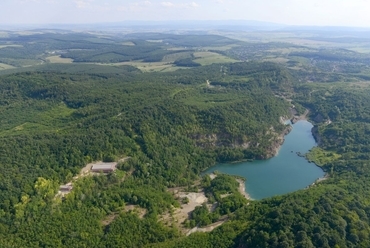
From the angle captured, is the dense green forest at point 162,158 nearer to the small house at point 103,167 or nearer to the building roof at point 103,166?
the small house at point 103,167

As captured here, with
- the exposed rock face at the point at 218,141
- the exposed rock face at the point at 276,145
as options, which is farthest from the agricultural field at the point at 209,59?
the exposed rock face at the point at 218,141

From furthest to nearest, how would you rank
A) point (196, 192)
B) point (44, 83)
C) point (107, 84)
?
point (107, 84), point (44, 83), point (196, 192)

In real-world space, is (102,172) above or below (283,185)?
above

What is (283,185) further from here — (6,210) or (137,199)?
(6,210)

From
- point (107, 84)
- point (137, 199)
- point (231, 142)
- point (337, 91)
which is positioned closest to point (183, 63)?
point (107, 84)

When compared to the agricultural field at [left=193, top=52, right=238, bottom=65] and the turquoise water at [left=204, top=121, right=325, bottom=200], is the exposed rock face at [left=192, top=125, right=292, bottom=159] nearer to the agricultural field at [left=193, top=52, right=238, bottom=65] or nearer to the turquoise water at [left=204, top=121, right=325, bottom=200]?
the turquoise water at [left=204, top=121, right=325, bottom=200]

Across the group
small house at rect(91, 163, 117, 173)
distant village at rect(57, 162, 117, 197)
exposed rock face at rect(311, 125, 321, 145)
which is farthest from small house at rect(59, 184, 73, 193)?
exposed rock face at rect(311, 125, 321, 145)
